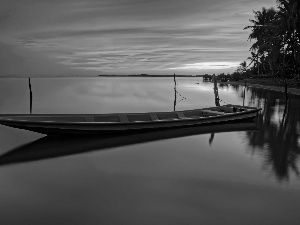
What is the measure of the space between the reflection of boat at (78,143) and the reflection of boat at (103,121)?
0.42 meters

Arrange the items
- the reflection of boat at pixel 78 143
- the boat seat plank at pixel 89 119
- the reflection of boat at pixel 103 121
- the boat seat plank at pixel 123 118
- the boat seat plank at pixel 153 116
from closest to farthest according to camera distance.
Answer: the reflection of boat at pixel 78 143 < the reflection of boat at pixel 103 121 < the boat seat plank at pixel 89 119 < the boat seat plank at pixel 123 118 < the boat seat plank at pixel 153 116

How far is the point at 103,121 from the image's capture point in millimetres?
16688

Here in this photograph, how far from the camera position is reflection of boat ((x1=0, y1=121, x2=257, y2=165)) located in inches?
512

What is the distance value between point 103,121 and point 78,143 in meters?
2.48

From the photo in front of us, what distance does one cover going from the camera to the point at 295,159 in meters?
11.9

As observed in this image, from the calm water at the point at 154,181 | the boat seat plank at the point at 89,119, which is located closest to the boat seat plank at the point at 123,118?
the boat seat plank at the point at 89,119

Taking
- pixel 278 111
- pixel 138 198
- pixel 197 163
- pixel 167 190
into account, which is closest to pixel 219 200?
pixel 167 190

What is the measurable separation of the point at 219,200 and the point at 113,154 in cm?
605

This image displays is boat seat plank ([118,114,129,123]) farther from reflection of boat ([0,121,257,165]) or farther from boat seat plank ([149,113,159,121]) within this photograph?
boat seat plank ([149,113,159,121])

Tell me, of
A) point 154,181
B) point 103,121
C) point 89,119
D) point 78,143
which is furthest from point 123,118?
point 154,181

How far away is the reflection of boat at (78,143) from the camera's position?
1299cm

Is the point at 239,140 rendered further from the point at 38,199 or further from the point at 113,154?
the point at 38,199

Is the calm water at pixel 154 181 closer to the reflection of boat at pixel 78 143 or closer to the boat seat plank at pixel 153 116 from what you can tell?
the reflection of boat at pixel 78 143

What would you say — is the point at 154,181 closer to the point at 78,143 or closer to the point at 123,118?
the point at 78,143
